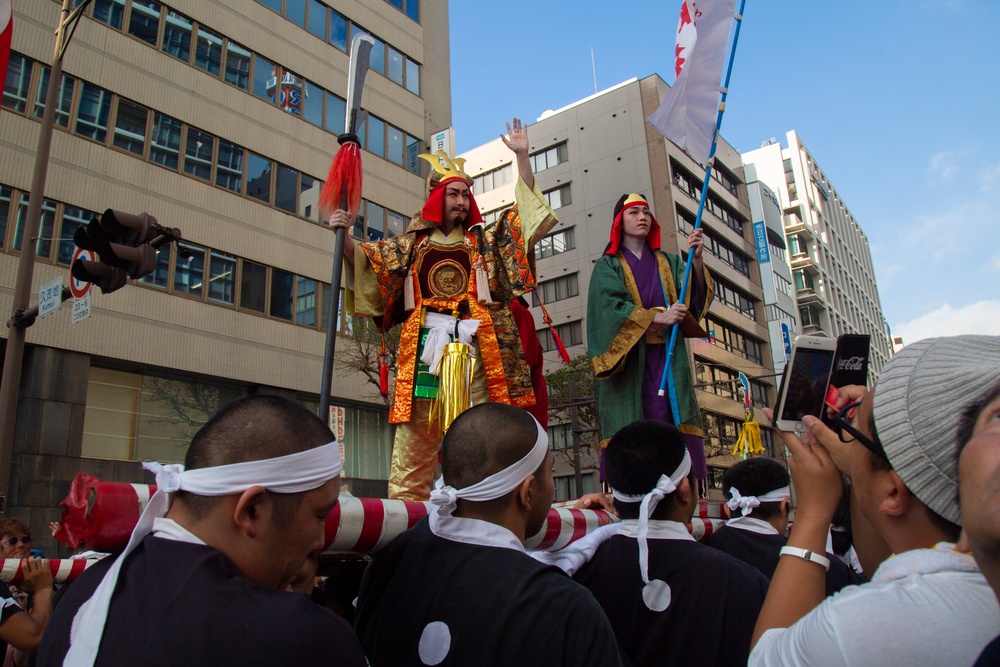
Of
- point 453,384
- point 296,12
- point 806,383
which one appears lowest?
point 806,383

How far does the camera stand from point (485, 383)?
4.63m

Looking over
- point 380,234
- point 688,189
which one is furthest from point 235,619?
point 688,189

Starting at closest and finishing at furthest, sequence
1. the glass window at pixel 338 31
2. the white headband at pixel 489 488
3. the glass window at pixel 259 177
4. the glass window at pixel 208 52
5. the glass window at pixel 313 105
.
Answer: the white headband at pixel 489 488 < the glass window at pixel 208 52 < the glass window at pixel 259 177 < the glass window at pixel 313 105 < the glass window at pixel 338 31

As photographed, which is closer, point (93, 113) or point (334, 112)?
point (93, 113)

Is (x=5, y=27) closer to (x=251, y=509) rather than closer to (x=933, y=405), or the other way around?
(x=251, y=509)

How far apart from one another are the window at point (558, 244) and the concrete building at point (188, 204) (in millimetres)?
14248

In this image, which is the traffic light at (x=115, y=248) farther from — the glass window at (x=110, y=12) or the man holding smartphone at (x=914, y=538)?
the glass window at (x=110, y=12)

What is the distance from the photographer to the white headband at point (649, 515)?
8.13 feet

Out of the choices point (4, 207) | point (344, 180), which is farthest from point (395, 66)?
point (344, 180)

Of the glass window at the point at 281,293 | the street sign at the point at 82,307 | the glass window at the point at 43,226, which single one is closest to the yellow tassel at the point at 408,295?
the street sign at the point at 82,307

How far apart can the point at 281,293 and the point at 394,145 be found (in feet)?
20.9

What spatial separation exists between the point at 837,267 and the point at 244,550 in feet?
205

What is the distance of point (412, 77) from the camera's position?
78.9 feet

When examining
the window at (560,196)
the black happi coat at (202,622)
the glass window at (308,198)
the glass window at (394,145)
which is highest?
the window at (560,196)
